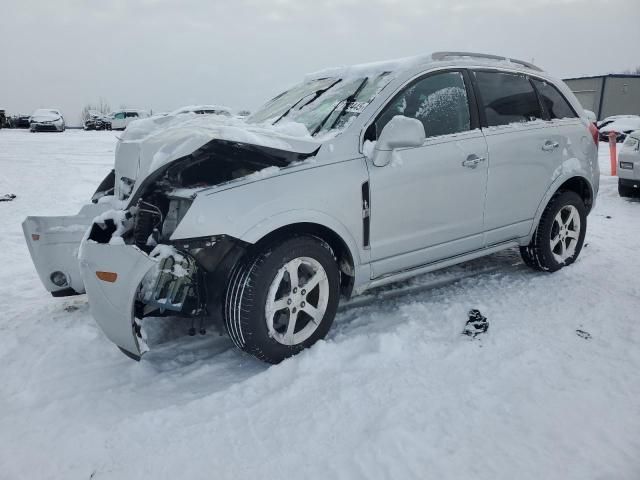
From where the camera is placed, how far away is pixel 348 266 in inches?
121

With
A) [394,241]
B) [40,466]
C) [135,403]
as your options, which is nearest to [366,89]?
[394,241]

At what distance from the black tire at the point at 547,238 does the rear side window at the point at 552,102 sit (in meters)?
0.70

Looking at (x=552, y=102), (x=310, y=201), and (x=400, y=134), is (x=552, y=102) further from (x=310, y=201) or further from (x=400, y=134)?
(x=310, y=201)

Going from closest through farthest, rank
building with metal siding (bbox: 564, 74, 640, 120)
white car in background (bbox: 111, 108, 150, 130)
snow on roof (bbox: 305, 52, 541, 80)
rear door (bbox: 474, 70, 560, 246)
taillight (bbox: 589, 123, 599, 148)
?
snow on roof (bbox: 305, 52, 541, 80) < rear door (bbox: 474, 70, 560, 246) < taillight (bbox: 589, 123, 599, 148) < building with metal siding (bbox: 564, 74, 640, 120) < white car in background (bbox: 111, 108, 150, 130)

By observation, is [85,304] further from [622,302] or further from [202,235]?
[622,302]

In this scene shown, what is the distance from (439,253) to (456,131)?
0.90 m

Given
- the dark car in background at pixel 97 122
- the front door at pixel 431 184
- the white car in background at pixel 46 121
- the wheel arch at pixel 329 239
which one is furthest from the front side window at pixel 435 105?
the dark car in background at pixel 97 122

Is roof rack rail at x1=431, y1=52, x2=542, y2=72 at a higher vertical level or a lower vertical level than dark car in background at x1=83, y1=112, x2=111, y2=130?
higher

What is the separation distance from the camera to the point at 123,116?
110ft

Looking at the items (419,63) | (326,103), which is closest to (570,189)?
(419,63)

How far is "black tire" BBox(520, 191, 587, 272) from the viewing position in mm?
4133

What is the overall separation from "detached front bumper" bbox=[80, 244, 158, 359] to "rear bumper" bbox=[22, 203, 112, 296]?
2.64 ft

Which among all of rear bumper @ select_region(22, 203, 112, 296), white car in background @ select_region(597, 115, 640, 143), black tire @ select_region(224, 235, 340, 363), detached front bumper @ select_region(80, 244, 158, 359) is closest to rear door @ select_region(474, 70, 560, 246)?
black tire @ select_region(224, 235, 340, 363)

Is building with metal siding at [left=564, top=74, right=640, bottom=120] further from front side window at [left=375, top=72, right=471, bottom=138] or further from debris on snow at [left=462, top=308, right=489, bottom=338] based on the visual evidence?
debris on snow at [left=462, top=308, right=489, bottom=338]
